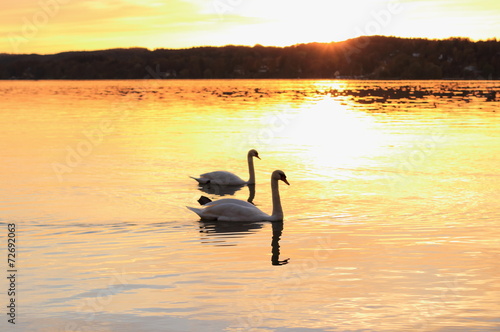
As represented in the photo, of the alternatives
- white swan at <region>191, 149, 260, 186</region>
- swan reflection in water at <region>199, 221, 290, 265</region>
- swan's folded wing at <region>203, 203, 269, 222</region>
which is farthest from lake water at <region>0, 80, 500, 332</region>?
white swan at <region>191, 149, 260, 186</region>

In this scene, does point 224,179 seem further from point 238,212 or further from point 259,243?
point 259,243

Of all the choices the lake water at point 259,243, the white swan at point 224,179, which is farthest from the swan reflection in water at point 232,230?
the white swan at point 224,179

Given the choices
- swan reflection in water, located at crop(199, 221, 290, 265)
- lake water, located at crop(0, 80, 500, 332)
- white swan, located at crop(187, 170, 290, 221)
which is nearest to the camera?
lake water, located at crop(0, 80, 500, 332)

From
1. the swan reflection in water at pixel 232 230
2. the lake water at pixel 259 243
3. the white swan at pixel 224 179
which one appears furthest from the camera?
the white swan at pixel 224 179

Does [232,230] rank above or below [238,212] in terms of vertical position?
below

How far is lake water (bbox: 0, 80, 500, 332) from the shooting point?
1027 centimetres

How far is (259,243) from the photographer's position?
14.8m

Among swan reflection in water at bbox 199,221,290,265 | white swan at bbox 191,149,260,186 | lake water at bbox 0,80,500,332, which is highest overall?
white swan at bbox 191,149,260,186

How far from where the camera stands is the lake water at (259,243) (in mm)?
10266

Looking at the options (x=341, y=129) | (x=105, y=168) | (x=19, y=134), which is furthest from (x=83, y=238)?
(x=341, y=129)

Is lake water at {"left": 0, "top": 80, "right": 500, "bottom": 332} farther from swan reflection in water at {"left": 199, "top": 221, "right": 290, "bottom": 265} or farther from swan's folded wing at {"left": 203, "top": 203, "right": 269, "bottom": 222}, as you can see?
swan's folded wing at {"left": 203, "top": 203, "right": 269, "bottom": 222}

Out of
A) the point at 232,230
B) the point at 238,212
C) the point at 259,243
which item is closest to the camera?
the point at 259,243

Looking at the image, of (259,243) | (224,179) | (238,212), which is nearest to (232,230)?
(238,212)

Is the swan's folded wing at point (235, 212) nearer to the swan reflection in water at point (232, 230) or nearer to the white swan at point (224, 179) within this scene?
the swan reflection in water at point (232, 230)
